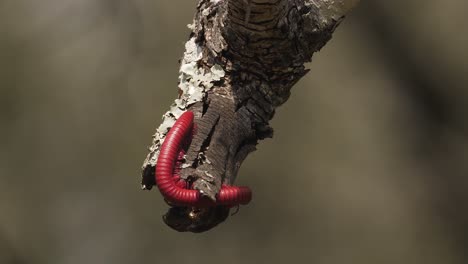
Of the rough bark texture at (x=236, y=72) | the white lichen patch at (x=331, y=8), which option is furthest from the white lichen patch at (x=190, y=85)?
the white lichen patch at (x=331, y=8)

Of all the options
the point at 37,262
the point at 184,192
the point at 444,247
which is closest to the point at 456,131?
the point at 444,247

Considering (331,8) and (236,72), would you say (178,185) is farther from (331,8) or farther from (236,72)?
(331,8)

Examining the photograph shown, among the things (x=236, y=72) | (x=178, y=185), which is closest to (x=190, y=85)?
(x=236, y=72)

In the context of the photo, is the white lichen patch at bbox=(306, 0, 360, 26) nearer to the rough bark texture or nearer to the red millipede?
the rough bark texture

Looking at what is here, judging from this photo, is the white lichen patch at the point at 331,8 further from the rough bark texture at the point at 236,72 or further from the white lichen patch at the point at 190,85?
the white lichen patch at the point at 190,85

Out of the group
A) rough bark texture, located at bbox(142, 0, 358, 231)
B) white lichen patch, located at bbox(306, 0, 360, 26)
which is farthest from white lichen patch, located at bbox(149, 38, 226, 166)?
white lichen patch, located at bbox(306, 0, 360, 26)

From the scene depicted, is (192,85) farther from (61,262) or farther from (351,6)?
(61,262)

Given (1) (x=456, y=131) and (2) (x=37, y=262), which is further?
(1) (x=456, y=131)
